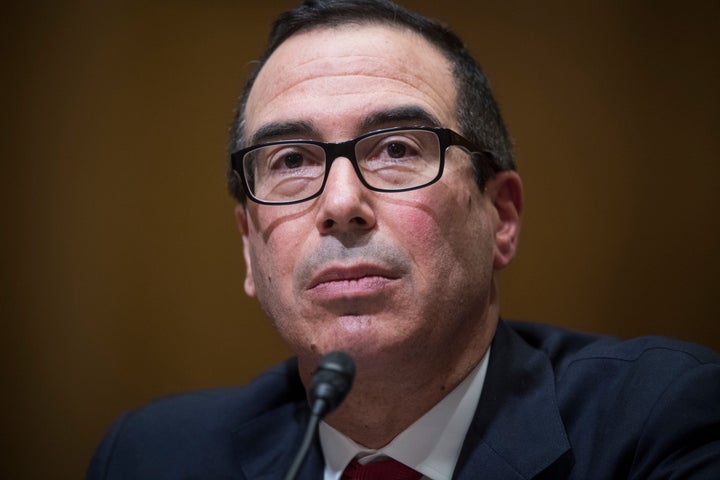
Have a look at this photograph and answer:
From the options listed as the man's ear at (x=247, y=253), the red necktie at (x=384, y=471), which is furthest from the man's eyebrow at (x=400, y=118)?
the red necktie at (x=384, y=471)

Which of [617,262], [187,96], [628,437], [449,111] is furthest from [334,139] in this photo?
[617,262]

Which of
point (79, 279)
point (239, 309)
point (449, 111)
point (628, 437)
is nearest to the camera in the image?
point (628, 437)

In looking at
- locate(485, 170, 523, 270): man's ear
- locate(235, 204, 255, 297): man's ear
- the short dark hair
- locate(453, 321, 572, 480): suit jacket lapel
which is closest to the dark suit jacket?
locate(453, 321, 572, 480): suit jacket lapel

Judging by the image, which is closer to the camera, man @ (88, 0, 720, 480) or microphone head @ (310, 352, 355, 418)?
microphone head @ (310, 352, 355, 418)

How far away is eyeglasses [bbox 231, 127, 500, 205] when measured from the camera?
120 cm

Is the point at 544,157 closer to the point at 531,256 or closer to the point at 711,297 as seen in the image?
the point at 531,256

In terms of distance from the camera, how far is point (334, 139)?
1221mm

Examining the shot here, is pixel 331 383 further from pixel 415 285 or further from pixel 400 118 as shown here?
pixel 400 118

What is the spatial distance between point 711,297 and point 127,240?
1861 millimetres

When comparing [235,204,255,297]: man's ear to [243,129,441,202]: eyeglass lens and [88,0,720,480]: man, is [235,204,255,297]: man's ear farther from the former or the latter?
[243,129,441,202]: eyeglass lens

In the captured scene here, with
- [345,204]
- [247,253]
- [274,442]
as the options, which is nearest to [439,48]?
[345,204]

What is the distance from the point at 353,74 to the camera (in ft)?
4.13

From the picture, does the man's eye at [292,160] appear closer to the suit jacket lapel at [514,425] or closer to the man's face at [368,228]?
the man's face at [368,228]

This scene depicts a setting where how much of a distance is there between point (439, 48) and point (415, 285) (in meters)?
0.57
